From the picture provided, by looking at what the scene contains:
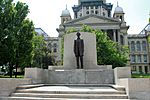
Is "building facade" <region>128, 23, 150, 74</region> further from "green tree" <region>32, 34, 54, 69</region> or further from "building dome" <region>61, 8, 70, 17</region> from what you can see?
"green tree" <region>32, 34, 54, 69</region>

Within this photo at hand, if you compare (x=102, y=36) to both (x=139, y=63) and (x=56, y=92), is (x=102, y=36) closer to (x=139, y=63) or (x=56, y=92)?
(x=56, y=92)

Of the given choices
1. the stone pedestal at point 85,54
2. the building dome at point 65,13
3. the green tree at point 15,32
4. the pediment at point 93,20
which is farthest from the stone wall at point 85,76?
the building dome at point 65,13

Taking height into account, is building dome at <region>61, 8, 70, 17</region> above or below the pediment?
above

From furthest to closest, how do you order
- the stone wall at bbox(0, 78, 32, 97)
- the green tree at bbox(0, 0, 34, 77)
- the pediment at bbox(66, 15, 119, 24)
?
the pediment at bbox(66, 15, 119, 24)
the green tree at bbox(0, 0, 34, 77)
the stone wall at bbox(0, 78, 32, 97)

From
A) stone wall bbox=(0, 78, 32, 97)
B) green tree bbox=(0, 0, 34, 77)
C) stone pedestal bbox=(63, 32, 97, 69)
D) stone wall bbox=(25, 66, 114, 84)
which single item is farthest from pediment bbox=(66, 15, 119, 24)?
stone wall bbox=(0, 78, 32, 97)

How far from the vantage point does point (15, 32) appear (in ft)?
70.4

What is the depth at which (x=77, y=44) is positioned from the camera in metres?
14.1

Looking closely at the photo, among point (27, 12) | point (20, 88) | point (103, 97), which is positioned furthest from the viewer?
point (27, 12)

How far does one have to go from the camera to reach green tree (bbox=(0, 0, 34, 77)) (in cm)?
1996

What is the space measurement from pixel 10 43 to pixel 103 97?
14544 millimetres

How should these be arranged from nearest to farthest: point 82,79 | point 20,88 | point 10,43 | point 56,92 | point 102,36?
point 56,92
point 20,88
point 82,79
point 10,43
point 102,36

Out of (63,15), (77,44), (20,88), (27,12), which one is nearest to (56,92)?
(20,88)

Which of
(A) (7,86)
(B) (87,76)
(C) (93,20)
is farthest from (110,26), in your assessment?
(A) (7,86)

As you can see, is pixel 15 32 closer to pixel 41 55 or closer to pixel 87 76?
pixel 87 76
